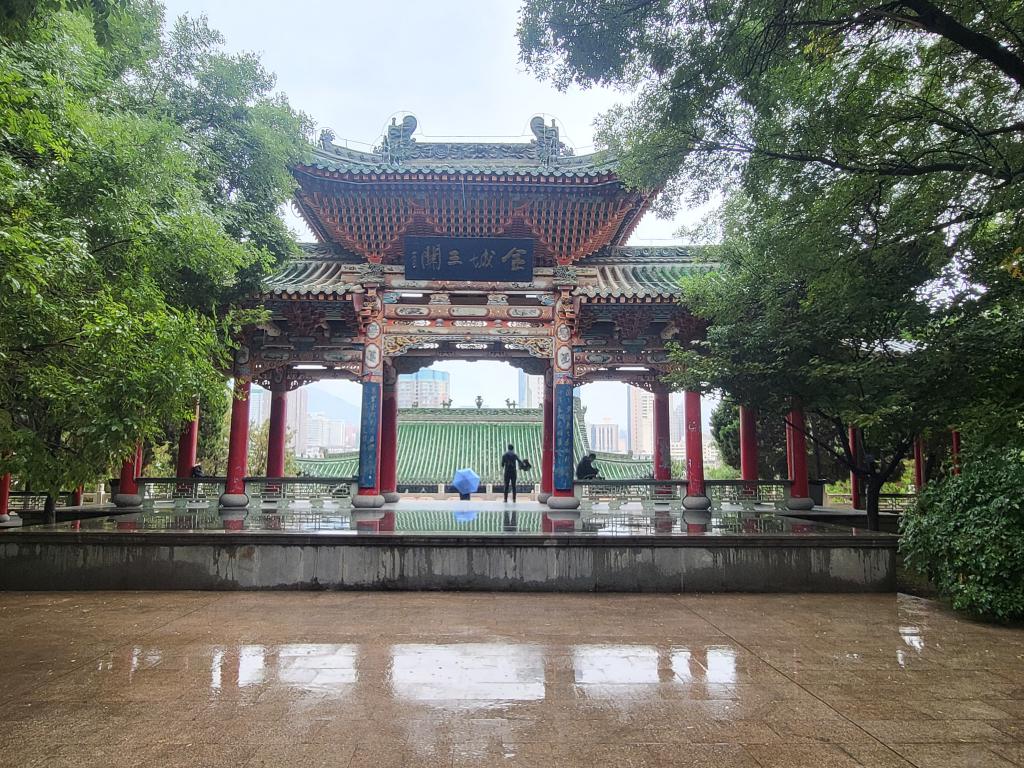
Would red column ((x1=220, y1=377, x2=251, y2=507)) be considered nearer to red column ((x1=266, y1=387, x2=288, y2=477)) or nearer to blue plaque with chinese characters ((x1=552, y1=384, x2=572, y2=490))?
red column ((x1=266, y1=387, x2=288, y2=477))

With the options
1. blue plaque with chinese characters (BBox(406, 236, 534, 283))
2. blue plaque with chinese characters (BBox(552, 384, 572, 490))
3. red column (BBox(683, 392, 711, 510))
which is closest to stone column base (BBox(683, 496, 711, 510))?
red column (BBox(683, 392, 711, 510))

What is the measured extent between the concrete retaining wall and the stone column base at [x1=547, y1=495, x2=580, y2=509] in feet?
15.7

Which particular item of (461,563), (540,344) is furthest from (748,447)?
(461,563)

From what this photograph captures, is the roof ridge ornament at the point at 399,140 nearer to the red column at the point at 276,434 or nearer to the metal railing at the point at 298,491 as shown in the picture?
the red column at the point at 276,434

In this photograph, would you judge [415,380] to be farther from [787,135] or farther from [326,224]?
[787,135]

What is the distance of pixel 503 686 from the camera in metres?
4.15

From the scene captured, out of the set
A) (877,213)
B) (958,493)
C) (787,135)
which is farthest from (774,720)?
(877,213)

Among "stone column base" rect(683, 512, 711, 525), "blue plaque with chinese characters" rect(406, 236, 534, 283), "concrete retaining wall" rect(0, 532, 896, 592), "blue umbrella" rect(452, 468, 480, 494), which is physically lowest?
"concrete retaining wall" rect(0, 532, 896, 592)

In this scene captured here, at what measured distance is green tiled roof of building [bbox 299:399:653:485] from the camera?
23.2 meters

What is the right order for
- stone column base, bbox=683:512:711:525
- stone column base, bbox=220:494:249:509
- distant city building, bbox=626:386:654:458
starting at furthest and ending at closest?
1. distant city building, bbox=626:386:654:458
2. stone column base, bbox=220:494:249:509
3. stone column base, bbox=683:512:711:525

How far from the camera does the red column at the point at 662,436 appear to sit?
16.2 metres

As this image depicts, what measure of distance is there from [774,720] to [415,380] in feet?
391

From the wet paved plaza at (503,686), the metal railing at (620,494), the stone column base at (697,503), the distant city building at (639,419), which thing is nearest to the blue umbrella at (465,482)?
the metal railing at (620,494)

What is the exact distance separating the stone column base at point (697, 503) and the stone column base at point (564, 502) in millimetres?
2282
